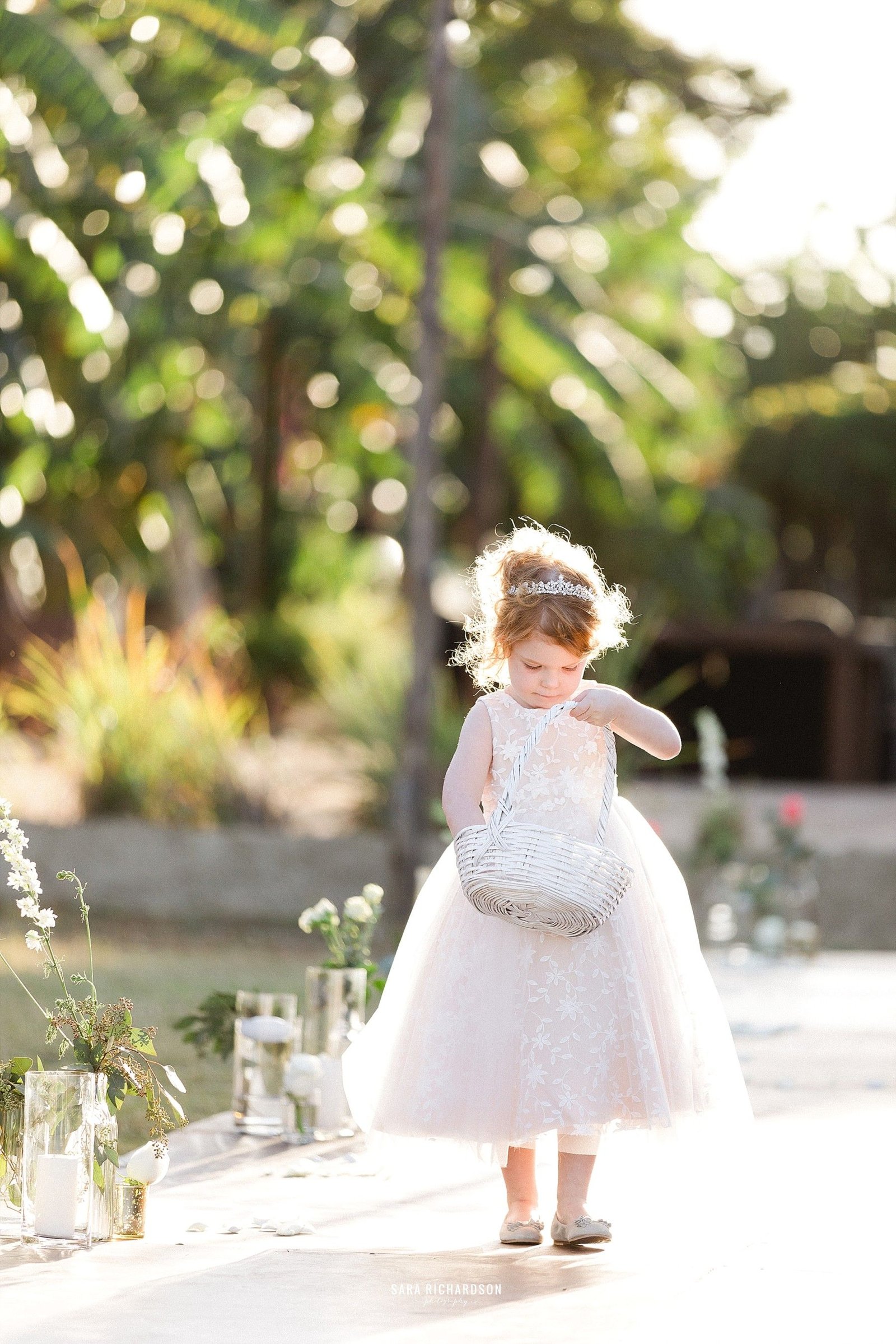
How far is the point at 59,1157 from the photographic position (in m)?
3.56

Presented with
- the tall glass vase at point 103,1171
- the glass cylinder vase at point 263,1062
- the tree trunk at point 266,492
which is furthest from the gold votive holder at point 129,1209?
the tree trunk at point 266,492

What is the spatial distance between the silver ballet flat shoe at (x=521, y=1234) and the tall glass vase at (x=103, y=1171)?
791mm

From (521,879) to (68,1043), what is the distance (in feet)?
3.23

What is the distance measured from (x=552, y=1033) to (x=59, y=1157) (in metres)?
1.00

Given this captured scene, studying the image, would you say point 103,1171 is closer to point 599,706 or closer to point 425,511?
point 599,706

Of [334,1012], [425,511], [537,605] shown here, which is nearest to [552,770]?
[537,605]

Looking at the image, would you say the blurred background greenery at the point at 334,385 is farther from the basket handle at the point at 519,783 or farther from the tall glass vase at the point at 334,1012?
the basket handle at the point at 519,783

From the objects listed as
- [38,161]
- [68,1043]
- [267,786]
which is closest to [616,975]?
[68,1043]

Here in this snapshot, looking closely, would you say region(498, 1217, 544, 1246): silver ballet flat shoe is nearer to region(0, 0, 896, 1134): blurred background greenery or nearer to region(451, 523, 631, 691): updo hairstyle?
region(451, 523, 631, 691): updo hairstyle

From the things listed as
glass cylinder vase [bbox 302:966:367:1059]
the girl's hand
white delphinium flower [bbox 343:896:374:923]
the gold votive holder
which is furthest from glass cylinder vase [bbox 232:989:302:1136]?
the girl's hand

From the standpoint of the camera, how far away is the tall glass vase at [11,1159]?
3789 millimetres

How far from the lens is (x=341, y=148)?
17906mm

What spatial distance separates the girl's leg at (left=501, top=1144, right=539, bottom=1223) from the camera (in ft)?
12.5

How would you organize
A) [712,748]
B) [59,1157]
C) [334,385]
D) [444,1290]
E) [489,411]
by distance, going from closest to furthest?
1. [444,1290]
2. [59,1157]
3. [712,748]
4. [489,411]
5. [334,385]
